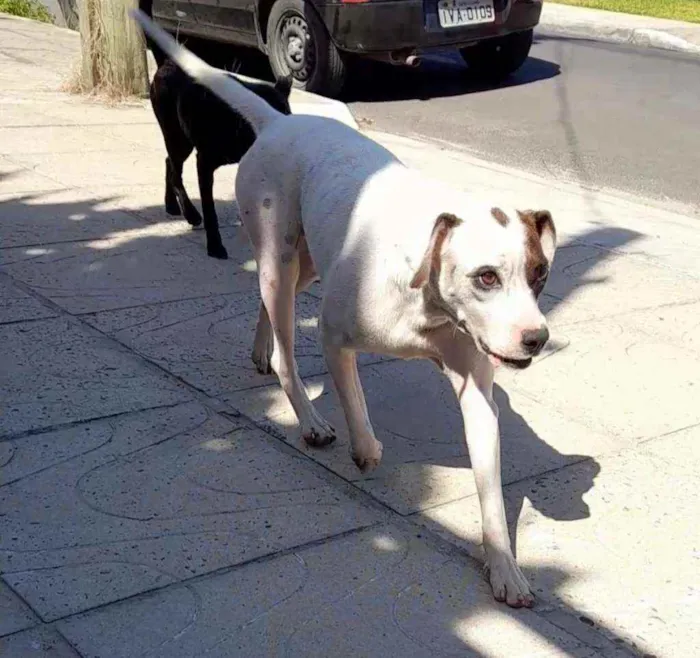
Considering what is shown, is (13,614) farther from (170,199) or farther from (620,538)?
(170,199)

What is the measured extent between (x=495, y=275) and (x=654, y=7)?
1781 centimetres

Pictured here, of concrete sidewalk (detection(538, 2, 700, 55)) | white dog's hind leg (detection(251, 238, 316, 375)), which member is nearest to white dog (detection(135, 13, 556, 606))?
white dog's hind leg (detection(251, 238, 316, 375))

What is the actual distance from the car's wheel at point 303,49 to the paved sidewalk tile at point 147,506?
7302 mm

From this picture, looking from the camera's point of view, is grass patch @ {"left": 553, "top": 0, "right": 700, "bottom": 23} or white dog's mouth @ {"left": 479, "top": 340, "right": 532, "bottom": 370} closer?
white dog's mouth @ {"left": 479, "top": 340, "right": 532, "bottom": 370}

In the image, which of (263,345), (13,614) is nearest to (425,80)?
(263,345)

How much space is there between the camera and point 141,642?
10.4ft

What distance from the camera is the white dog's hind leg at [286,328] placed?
14.5ft

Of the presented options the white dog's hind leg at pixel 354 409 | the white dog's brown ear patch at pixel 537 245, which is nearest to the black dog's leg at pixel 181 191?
the white dog's hind leg at pixel 354 409

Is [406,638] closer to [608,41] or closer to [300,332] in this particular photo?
[300,332]

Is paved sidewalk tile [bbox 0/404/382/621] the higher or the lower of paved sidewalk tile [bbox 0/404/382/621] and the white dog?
the lower

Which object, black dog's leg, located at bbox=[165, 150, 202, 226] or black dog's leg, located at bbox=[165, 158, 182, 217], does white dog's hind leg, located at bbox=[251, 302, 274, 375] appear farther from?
black dog's leg, located at bbox=[165, 158, 182, 217]

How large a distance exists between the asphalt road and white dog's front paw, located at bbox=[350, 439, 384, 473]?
4789mm

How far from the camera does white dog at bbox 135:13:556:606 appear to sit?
10.9 feet

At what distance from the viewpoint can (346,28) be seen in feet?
36.5
